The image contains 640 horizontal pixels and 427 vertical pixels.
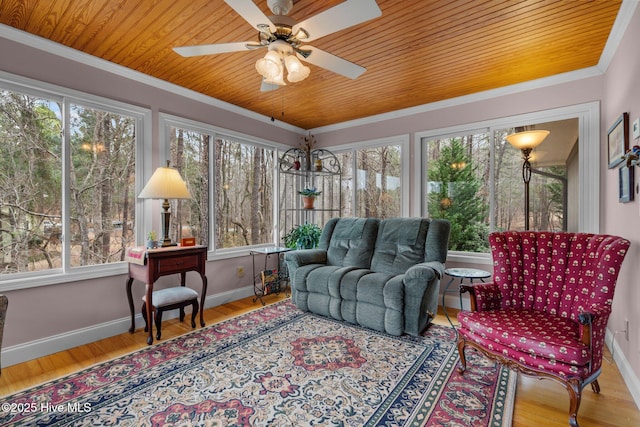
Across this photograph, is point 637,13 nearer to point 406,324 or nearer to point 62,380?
point 406,324

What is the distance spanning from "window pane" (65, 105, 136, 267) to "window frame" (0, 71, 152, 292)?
5 centimetres

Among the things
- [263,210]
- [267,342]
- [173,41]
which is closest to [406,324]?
[267,342]

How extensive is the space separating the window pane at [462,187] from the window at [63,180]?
11.5 ft

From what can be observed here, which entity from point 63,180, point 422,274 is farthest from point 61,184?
point 422,274

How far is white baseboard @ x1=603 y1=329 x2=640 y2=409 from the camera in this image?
1876 mm

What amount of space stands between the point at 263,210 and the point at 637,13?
13.3ft

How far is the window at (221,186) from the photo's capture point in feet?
11.6

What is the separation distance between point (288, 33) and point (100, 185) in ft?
7.63

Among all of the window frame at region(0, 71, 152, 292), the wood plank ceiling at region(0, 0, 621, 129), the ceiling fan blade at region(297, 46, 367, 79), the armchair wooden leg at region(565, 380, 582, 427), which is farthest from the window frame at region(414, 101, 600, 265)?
the window frame at region(0, 71, 152, 292)

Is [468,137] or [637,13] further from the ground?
[637,13]

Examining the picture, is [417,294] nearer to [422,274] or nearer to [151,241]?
[422,274]

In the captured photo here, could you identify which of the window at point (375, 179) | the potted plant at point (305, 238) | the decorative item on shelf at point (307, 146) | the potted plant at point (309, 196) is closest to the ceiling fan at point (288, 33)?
the window at point (375, 179)

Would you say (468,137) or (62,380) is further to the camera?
(468,137)

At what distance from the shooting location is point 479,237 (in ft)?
12.0
